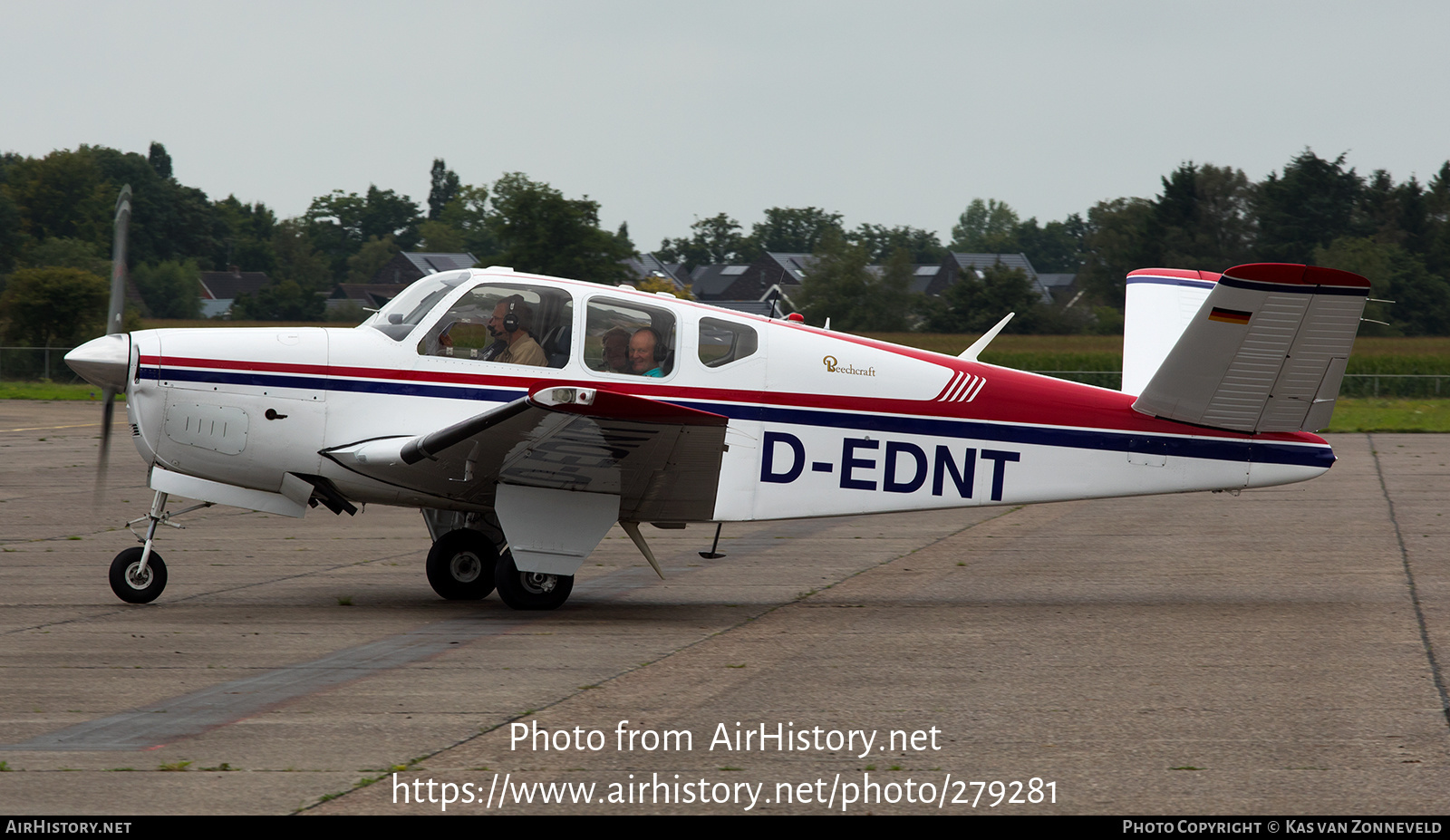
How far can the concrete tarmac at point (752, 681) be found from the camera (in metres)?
4.98

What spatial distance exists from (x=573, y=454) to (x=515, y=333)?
1.26 meters

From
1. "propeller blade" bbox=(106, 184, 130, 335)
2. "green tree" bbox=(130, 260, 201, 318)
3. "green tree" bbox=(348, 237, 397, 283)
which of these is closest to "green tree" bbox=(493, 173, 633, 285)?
"green tree" bbox=(130, 260, 201, 318)

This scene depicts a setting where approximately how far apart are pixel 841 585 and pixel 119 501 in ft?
33.7

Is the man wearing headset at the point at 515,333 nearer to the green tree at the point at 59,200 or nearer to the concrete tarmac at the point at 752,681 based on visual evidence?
the concrete tarmac at the point at 752,681

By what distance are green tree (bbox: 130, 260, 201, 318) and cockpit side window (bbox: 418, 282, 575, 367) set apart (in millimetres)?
69005

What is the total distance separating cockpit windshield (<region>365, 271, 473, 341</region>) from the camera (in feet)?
30.0

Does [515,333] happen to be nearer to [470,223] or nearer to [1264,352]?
[1264,352]

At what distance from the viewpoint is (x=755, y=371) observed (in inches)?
367

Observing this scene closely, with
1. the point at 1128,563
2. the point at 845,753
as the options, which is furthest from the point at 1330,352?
the point at 845,753

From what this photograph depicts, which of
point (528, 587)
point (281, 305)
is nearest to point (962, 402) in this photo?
point (528, 587)

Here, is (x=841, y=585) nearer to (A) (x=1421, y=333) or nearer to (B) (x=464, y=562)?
(B) (x=464, y=562)

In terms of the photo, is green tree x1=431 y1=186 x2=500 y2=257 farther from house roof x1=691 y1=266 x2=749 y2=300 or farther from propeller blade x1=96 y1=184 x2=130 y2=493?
propeller blade x1=96 y1=184 x2=130 y2=493
